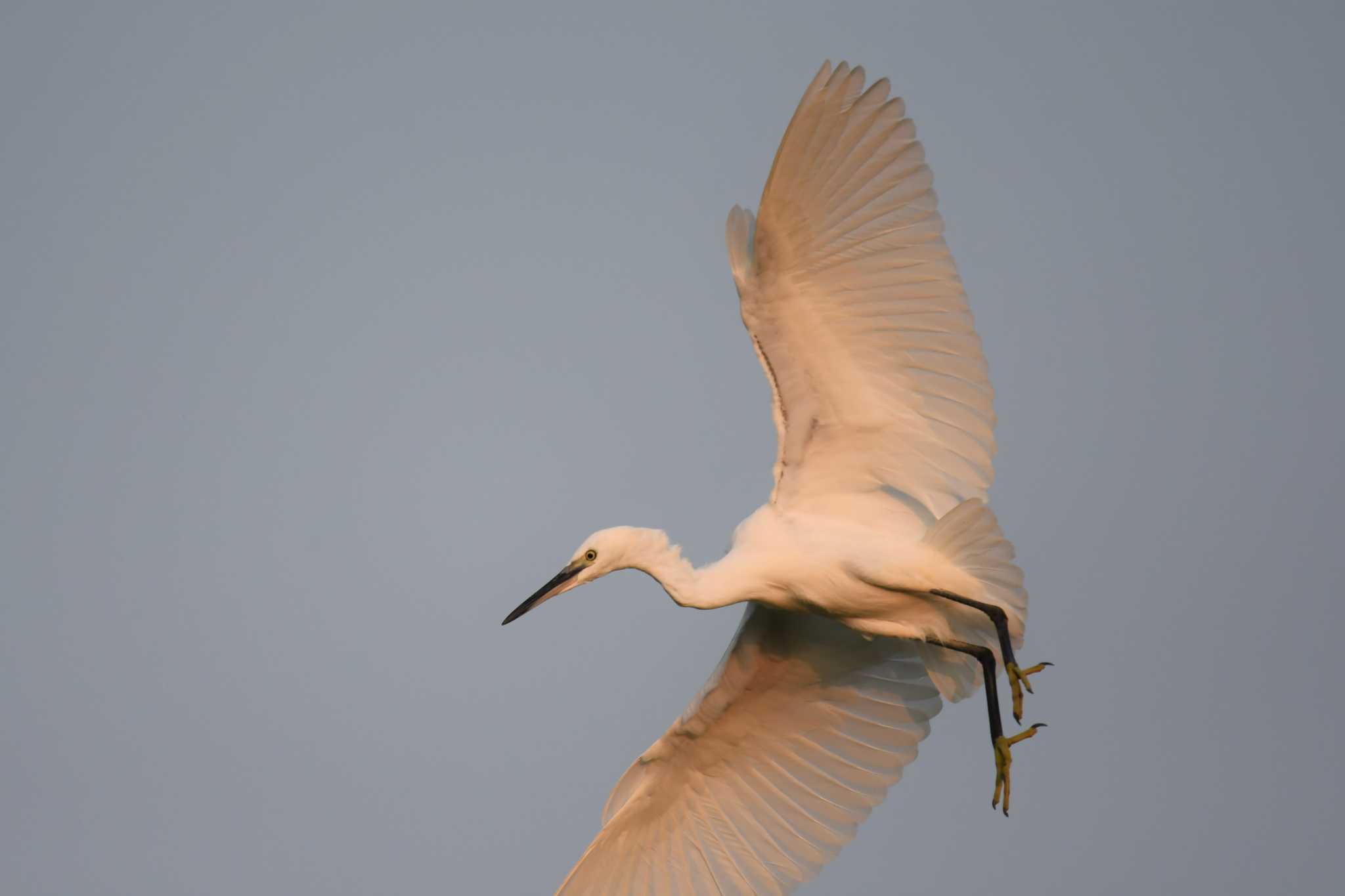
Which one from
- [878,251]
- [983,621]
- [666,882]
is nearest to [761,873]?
[666,882]

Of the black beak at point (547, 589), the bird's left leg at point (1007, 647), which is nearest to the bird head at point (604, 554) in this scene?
the black beak at point (547, 589)

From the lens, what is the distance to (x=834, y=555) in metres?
9.30

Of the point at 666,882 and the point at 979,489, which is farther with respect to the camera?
the point at 666,882

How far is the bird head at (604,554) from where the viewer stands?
30.9 feet

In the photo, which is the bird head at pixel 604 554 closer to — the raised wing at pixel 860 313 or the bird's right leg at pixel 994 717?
the raised wing at pixel 860 313

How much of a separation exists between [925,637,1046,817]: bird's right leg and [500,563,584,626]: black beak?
2365mm

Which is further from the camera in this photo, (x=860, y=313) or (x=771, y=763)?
(x=771, y=763)

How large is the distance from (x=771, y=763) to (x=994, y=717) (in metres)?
1.93

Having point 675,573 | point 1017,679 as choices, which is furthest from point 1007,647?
point 675,573

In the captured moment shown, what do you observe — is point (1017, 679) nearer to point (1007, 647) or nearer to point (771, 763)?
point (1007, 647)

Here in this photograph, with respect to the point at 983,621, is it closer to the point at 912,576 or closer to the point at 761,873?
the point at 912,576

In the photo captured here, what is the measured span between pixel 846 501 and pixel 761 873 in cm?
288

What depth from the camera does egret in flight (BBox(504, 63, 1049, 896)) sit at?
901 centimetres

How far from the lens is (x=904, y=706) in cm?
1052
